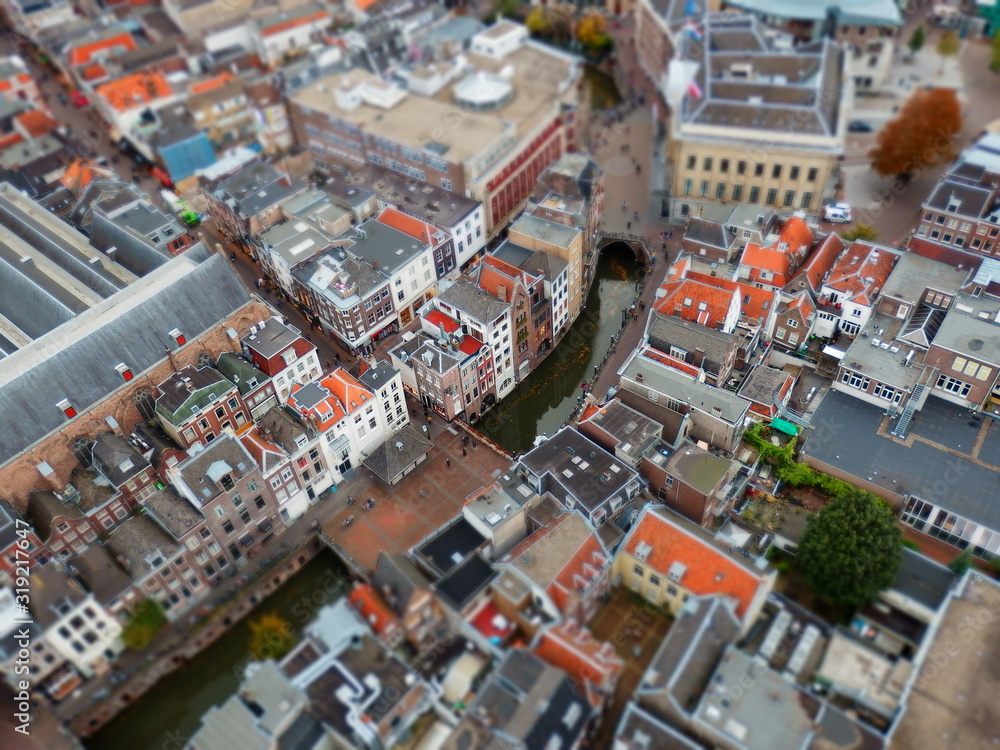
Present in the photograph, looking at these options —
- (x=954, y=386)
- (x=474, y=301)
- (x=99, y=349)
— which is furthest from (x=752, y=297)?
(x=99, y=349)


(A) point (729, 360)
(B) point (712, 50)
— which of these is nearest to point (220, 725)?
(A) point (729, 360)

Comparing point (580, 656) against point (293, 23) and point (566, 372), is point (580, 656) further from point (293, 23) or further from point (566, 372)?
point (293, 23)

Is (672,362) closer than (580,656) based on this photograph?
No

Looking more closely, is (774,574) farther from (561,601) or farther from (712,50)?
(712,50)

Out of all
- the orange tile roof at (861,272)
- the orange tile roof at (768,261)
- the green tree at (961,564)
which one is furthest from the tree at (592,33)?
the green tree at (961,564)

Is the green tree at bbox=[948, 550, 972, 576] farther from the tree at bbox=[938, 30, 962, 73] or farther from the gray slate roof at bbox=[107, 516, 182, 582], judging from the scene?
the tree at bbox=[938, 30, 962, 73]

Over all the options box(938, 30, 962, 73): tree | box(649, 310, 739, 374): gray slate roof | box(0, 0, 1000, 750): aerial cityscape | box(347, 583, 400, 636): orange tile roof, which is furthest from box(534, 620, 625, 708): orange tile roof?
box(938, 30, 962, 73): tree

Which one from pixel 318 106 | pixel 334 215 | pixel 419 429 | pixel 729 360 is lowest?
pixel 419 429
